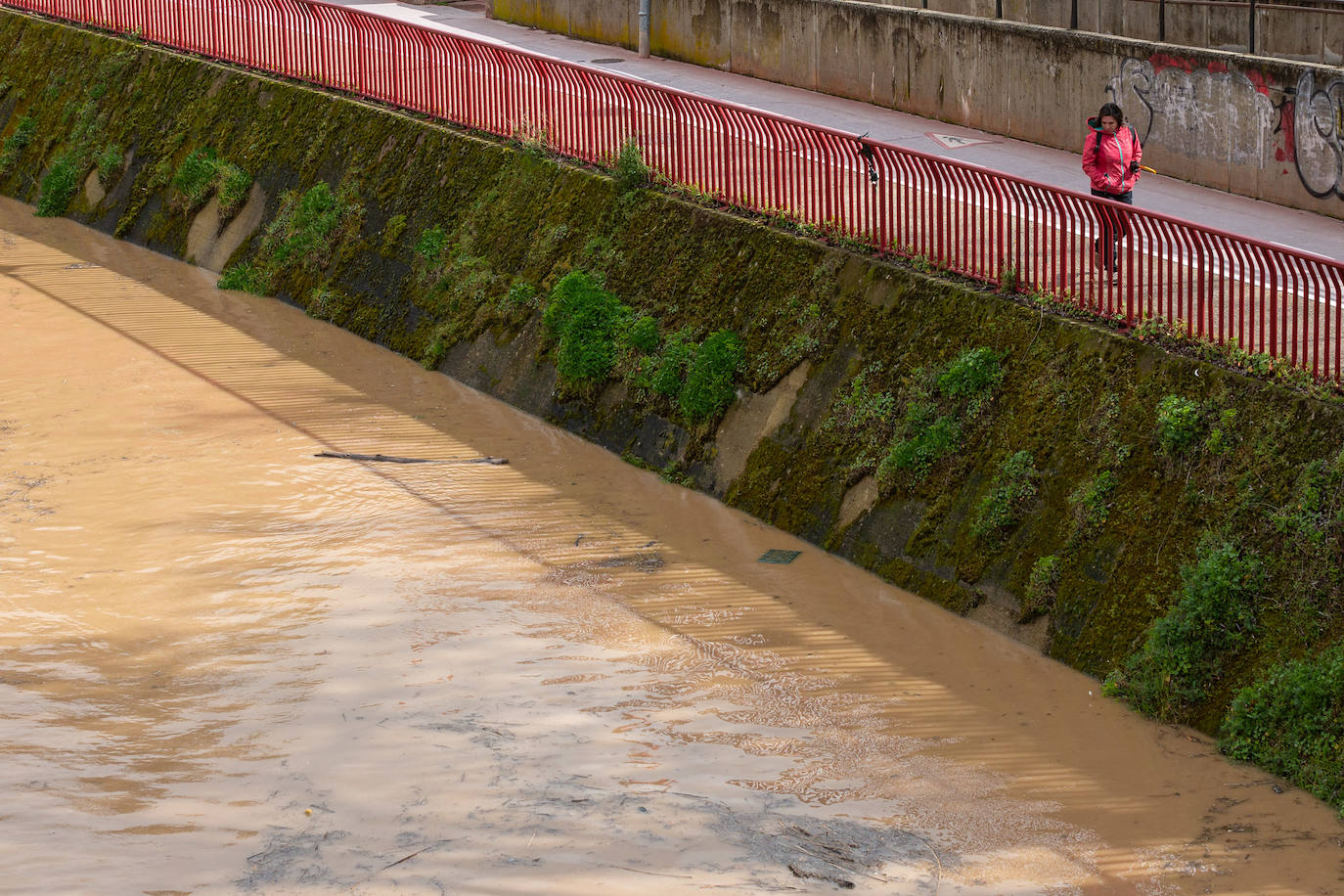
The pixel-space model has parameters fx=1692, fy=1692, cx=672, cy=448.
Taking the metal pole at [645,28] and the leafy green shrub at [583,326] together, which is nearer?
the leafy green shrub at [583,326]

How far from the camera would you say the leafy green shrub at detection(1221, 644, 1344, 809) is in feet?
30.2

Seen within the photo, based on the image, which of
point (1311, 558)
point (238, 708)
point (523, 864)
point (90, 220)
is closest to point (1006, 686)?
point (1311, 558)

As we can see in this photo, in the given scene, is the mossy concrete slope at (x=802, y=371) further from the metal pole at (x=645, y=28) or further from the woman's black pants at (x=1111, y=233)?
the metal pole at (x=645, y=28)

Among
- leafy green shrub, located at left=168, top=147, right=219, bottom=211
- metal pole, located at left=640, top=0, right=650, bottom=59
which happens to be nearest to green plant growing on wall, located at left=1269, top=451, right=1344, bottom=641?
leafy green shrub, located at left=168, top=147, right=219, bottom=211

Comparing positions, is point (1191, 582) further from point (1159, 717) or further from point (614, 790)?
point (614, 790)

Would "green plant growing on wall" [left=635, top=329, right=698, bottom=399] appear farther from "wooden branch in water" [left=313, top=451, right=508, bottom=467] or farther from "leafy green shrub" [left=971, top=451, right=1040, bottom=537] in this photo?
"leafy green shrub" [left=971, top=451, right=1040, bottom=537]

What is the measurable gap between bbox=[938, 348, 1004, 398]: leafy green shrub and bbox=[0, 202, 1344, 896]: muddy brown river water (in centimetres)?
160

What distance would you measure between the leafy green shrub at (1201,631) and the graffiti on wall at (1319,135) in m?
7.17

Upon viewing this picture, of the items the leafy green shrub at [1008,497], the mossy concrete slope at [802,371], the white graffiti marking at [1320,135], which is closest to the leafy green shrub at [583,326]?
the mossy concrete slope at [802,371]

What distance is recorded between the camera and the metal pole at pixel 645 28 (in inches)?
970

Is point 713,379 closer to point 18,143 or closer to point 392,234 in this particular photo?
point 392,234

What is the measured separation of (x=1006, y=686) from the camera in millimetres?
10594

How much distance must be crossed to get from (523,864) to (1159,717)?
13.0 ft

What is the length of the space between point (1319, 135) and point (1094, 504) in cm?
691
